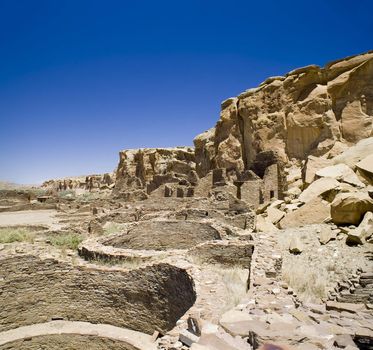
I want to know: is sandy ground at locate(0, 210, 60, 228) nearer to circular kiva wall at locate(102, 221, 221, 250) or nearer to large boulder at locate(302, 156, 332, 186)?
circular kiva wall at locate(102, 221, 221, 250)

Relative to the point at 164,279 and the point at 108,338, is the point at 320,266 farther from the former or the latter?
the point at 108,338

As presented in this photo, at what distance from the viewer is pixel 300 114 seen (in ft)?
81.8

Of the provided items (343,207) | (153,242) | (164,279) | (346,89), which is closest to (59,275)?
(164,279)

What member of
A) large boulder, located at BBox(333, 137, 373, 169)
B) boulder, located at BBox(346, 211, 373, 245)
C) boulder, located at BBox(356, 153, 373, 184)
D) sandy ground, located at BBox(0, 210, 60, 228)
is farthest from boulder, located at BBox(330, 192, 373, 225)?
sandy ground, located at BBox(0, 210, 60, 228)

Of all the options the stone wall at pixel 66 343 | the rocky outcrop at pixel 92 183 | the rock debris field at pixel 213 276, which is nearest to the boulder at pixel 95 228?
the rock debris field at pixel 213 276

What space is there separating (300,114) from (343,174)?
14369mm

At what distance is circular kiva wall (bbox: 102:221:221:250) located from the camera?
11.5m

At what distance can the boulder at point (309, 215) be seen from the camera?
9820mm

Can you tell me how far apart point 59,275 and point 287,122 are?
22.7 meters

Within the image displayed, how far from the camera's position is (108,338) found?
24.6ft

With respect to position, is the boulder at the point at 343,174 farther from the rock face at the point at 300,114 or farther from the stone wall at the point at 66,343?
the stone wall at the point at 66,343

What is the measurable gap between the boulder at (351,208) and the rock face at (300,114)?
11224 millimetres

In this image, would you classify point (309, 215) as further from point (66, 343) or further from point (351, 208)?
point (66, 343)

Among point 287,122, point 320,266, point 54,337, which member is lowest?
point 54,337
